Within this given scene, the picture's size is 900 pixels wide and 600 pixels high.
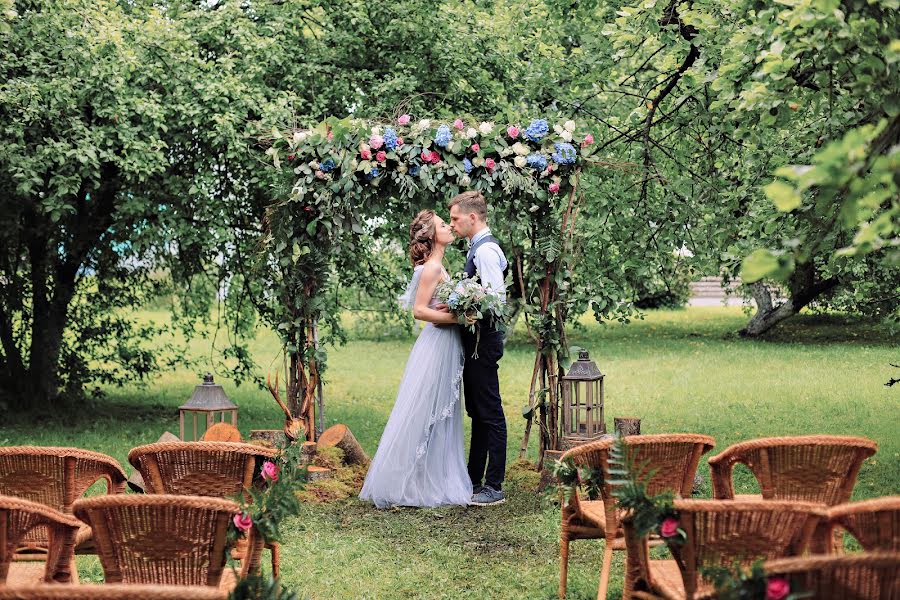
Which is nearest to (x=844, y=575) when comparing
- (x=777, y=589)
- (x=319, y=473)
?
(x=777, y=589)

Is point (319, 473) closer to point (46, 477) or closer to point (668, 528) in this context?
point (46, 477)

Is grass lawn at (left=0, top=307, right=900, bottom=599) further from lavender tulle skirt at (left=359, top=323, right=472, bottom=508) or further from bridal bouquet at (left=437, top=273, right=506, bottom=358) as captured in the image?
bridal bouquet at (left=437, top=273, right=506, bottom=358)

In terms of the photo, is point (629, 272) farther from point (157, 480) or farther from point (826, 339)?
point (826, 339)

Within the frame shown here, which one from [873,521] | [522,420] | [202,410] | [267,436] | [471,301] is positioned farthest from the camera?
[522,420]

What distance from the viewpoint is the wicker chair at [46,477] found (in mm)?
4113

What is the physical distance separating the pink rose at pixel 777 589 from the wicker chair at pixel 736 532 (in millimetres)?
511

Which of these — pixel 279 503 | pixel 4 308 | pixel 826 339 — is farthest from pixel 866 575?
pixel 826 339

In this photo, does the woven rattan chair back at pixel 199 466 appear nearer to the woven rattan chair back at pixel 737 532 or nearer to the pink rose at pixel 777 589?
the woven rattan chair back at pixel 737 532

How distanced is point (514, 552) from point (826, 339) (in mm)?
15932

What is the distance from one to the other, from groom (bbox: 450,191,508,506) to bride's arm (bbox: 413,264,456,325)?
0.72 ft

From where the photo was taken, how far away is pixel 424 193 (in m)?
7.28

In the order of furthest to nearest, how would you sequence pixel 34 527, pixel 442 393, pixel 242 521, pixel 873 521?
pixel 442 393 → pixel 34 527 → pixel 242 521 → pixel 873 521

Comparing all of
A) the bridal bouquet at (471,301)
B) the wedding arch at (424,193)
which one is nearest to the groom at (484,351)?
the bridal bouquet at (471,301)

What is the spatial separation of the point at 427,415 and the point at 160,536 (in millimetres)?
3614
